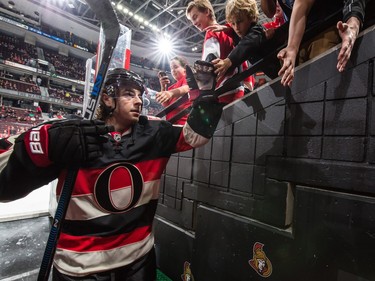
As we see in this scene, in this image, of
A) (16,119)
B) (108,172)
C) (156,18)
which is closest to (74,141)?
(108,172)

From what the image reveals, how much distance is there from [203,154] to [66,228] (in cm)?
116

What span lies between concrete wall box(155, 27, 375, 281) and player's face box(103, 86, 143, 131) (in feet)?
2.31

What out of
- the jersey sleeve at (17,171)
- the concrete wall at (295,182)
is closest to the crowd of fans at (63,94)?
the jersey sleeve at (17,171)

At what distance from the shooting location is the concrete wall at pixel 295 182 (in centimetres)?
106

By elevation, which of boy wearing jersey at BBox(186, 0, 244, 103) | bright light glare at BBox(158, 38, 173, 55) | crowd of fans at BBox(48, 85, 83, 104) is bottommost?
boy wearing jersey at BBox(186, 0, 244, 103)

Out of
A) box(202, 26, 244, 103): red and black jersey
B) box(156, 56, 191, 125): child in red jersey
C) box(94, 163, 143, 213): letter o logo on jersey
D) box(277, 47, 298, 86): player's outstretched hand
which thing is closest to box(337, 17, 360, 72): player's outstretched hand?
box(277, 47, 298, 86): player's outstretched hand

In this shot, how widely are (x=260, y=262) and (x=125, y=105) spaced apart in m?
1.38

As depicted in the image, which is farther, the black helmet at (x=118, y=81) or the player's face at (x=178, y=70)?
the player's face at (x=178, y=70)

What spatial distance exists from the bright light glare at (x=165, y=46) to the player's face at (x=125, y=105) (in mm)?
17494

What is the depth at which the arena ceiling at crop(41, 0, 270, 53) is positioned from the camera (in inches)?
514

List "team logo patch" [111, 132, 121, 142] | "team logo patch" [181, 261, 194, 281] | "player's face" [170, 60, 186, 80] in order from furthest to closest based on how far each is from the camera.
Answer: "player's face" [170, 60, 186, 80] < "team logo patch" [181, 261, 194, 281] < "team logo patch" [111, 132, 121, 142]

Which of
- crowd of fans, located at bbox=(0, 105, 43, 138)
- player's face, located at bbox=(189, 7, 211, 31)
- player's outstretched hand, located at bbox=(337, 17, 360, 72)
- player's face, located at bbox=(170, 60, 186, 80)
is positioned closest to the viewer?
player's outstretched hand, located at bbox=(337, 17, 360, 72)

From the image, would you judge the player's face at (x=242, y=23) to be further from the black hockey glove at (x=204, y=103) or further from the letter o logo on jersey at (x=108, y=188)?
the letter o logo on jersey at (x=108, y=188)

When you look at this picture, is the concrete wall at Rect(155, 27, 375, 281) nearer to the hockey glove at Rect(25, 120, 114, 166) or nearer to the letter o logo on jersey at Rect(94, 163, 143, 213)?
the letter o logo on jersey at Rect(94, 163, 143, 213)
